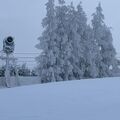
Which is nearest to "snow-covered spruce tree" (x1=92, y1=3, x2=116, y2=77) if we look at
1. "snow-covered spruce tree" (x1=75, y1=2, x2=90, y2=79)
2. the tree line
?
the tree line

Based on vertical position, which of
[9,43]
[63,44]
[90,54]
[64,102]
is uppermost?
[63,44]

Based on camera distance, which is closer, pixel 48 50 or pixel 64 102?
pixel 64 102

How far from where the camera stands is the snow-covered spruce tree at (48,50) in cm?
3212

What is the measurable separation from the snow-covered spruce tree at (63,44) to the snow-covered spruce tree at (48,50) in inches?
20.5

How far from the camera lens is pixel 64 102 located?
6.53 metres

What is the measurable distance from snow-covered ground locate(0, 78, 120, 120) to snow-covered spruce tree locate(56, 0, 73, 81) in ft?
79.6

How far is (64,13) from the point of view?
33.9 meters

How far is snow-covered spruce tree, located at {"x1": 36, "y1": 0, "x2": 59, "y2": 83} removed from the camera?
3212 centimetres

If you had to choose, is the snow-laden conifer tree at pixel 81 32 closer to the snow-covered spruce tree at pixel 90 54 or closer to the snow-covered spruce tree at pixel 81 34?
the snow-covered spruce tree at pixel 81 34

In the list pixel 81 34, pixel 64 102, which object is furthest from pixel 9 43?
pixel 81 34

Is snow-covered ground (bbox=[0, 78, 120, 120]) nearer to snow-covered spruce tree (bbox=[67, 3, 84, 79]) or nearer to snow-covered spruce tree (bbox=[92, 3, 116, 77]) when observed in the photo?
snow-covered spruce tree (bbox=[67, 3, 84, 79])

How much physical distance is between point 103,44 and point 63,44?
546cm

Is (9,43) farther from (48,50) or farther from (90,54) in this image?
(90,54)

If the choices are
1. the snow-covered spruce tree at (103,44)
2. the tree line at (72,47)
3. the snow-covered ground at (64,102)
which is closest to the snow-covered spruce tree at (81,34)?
the tree line at (72,47)
